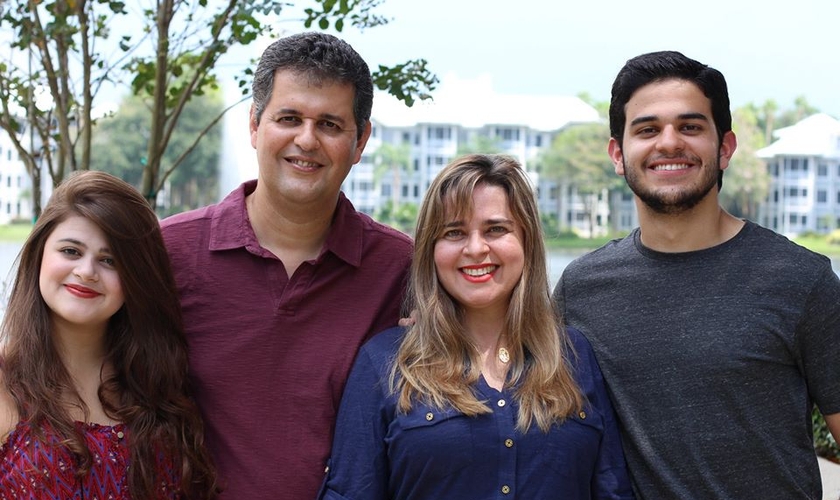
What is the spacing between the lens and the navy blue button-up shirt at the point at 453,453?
234cm

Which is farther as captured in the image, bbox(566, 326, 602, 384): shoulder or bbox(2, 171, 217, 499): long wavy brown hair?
bbox(566, 326, 602, 384): shoulder

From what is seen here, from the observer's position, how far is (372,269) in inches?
110

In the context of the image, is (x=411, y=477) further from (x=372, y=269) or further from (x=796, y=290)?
(x=796, y=290)

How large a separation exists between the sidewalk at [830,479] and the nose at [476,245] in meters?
3.07

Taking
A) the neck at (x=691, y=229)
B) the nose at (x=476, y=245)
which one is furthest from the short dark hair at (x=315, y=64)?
the neck at (x=691, y=229)

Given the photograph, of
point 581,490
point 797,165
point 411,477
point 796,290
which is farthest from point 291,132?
point 797,165

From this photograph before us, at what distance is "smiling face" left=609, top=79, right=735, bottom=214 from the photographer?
259cm

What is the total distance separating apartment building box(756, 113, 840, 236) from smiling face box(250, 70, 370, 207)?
92.1 feet

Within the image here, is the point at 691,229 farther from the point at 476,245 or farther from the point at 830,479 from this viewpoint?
the point at 830,479

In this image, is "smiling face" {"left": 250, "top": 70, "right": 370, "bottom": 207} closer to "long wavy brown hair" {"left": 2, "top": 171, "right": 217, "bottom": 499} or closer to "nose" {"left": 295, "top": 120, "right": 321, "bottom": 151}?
"nose" {"left": 295, "top": 120, "right": 321, "bottom": 151}

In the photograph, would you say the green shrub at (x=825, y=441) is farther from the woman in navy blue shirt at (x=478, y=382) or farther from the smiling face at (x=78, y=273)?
the smiling face at (x=78, y=273)

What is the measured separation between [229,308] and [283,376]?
0.82 ft

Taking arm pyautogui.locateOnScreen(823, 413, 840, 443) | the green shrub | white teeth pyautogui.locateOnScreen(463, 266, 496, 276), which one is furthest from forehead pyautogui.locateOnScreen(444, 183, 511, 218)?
the green shrub

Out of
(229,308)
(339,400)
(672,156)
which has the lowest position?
(339,400)
